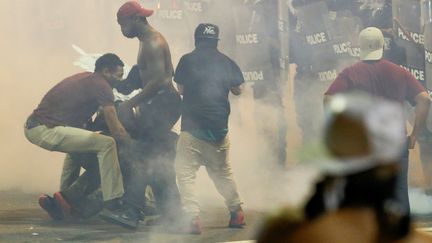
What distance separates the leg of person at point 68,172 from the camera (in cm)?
286

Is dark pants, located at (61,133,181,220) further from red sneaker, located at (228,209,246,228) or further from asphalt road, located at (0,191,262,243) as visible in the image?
red sneaker, located at (228,209,246,228)

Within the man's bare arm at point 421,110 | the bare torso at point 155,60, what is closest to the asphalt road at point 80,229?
the bare torso at point 155,60

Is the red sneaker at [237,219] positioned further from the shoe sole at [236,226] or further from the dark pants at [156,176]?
the dark pants at [156,176]

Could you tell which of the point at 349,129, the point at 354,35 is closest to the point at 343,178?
the point at 349,129

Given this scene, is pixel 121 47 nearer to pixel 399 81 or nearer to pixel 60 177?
pixel 60 177

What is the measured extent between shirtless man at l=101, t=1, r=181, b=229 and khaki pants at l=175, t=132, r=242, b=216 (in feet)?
0.18

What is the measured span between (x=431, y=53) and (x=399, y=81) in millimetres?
288

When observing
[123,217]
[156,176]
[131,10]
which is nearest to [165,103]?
[156,176]

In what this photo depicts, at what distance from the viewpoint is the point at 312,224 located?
39cm

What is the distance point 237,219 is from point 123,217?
57 centimetres

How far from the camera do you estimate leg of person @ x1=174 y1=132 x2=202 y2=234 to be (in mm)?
3084

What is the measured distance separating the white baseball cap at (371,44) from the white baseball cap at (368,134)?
309 centimetres

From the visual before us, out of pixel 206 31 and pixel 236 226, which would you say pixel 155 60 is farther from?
pixel 236 226

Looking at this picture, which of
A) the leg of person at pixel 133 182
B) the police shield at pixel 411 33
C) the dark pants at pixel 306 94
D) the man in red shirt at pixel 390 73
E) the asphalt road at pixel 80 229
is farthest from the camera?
the police shield at pixel 411 33
